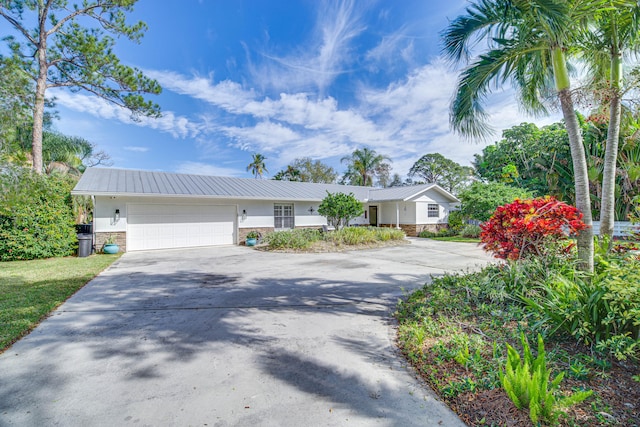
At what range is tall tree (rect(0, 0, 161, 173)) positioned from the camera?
12.0 metres

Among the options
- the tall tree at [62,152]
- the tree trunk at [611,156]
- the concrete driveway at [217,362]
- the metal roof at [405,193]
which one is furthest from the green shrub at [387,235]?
the tall tree at [62,152]

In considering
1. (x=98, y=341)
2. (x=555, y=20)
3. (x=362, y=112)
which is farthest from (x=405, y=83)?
(x=98, y=341)

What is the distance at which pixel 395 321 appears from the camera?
14.5 feet

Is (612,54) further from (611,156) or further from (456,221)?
(456,221)

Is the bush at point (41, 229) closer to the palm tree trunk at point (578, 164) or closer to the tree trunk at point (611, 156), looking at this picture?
the palm tree trunk at point (578, 164)

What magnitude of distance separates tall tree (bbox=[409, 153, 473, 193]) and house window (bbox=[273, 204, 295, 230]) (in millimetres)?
24443

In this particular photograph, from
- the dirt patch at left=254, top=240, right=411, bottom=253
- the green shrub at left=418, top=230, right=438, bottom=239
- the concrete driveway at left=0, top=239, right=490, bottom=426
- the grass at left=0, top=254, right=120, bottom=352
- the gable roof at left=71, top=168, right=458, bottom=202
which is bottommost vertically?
the concrete driveway at left=0, top=239, right=490, bottom=426

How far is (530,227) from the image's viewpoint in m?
4.30

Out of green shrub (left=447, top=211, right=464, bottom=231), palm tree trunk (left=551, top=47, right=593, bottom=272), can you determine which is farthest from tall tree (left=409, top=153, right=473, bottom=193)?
palm tree trunk (left=551, top=47, right=593, bottom=272)

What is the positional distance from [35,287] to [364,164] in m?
28.2

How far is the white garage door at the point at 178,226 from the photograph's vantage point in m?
12.9

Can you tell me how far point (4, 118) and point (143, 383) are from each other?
5.43m

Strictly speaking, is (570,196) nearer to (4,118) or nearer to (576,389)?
(576,389)

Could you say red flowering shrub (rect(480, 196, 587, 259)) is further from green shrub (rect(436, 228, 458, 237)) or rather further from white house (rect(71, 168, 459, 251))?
green shrub (rect(436, 228, 458, 237))
